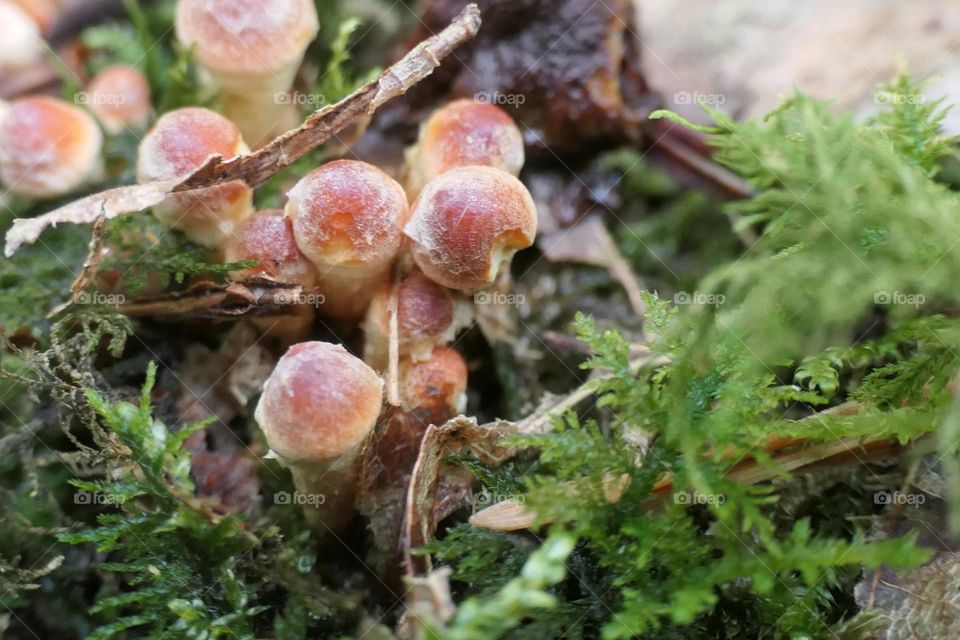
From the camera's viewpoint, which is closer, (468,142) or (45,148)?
(468,142)

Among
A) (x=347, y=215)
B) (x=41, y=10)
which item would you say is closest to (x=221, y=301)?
(x=347, y=215)

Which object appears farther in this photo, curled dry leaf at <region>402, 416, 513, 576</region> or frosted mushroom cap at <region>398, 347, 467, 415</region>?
frosted mushroom cap at <region>398, 347, 467, 415</region>

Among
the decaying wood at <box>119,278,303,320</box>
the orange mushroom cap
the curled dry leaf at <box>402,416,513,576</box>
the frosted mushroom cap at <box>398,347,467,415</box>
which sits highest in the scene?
the orange mushroom cap

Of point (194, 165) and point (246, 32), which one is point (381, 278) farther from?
point (246, 32)

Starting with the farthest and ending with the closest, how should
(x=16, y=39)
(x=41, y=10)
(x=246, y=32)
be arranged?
1. (x=41, y=10)
2. (x=16, y=39)
3. (x=246, y=32)

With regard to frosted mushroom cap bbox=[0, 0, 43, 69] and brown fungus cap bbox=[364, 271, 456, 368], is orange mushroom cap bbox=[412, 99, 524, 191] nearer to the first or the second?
brown fungus cap bbox=[364, 271, 456, 368]

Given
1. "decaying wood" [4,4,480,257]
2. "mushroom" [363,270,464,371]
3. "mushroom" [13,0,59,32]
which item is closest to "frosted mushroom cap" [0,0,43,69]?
"mushroom" [13,0,59,32]

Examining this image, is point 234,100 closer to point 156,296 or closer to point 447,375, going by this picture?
Answer: point 156,296
